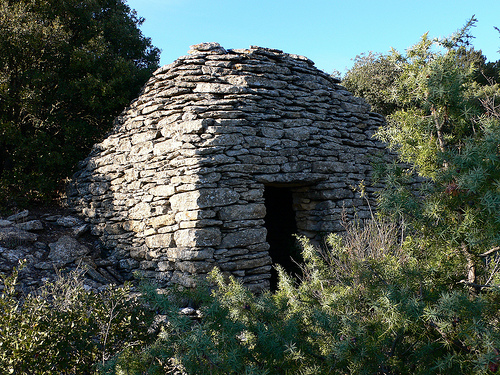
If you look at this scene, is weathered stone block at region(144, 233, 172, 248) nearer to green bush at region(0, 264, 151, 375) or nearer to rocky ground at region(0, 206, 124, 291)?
rocky ground at region(0, 206, 124, 291)

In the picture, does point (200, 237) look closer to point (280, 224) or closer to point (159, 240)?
point (159, 240)

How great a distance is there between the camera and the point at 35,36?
24.9 ft

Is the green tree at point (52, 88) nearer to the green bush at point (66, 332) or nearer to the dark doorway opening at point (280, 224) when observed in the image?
the dark doorway opening at point (280, 224)

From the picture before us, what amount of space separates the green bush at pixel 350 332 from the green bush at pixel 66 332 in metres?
0.46

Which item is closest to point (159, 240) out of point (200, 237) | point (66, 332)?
point (200, 237)

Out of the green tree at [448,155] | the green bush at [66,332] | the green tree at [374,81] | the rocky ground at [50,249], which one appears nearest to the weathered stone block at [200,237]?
the rocky ground at [50,249]

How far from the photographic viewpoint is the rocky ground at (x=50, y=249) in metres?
5.61

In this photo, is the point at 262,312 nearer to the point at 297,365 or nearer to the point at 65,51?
the point at 297,365

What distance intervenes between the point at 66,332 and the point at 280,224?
5246mm

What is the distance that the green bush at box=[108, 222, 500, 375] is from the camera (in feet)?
6.94

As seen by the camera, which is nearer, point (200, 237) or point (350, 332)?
point (350, 332)

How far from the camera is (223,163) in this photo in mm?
5402

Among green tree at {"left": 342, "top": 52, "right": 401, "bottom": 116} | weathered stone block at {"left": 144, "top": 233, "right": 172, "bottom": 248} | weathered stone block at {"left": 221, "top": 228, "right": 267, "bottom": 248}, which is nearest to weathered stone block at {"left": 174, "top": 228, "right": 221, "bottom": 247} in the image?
weathered stone block at {"left": 221, "top": 228, "right": 267, "bottom": 248}

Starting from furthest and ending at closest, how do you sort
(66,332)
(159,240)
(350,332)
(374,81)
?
1. (374,81)
2. (159,240)
3. (66,332)
4. (350,332)
